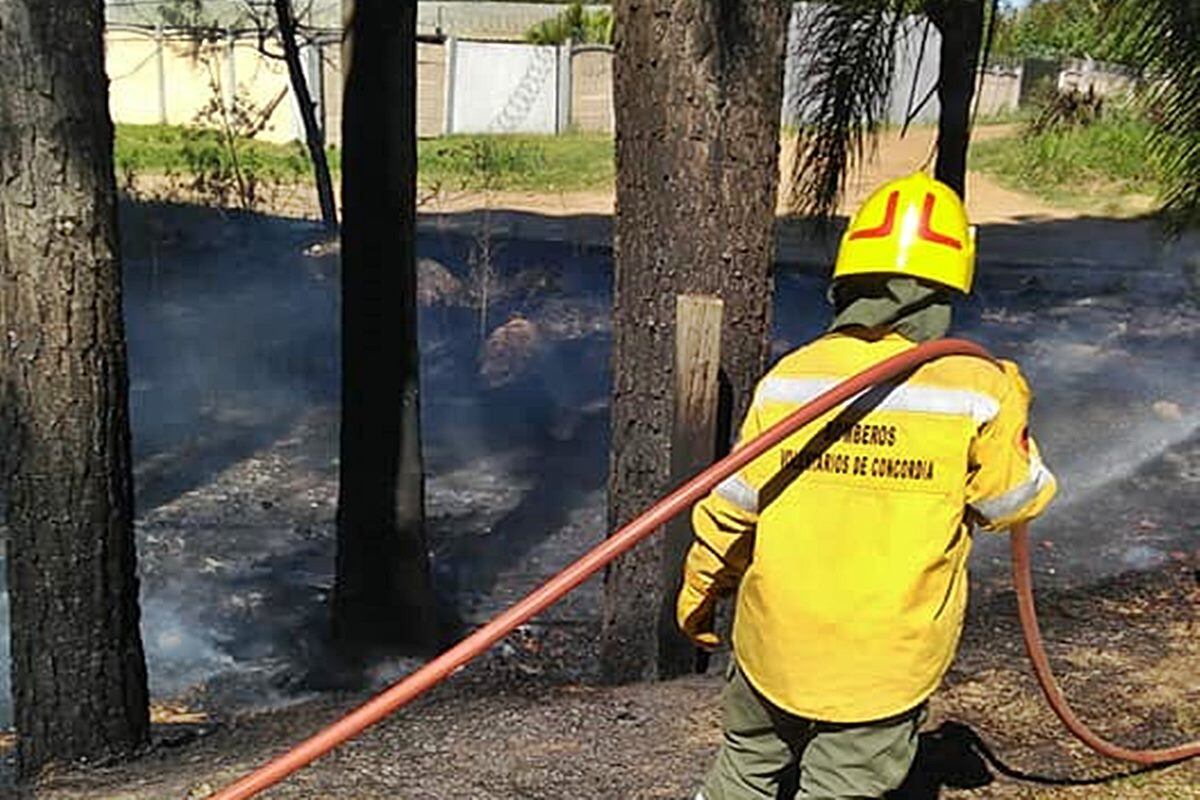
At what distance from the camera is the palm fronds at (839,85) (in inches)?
273

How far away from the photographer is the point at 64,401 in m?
4.40

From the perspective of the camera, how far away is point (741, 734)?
302 centimetres

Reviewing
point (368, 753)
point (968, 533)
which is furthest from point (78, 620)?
point (968, 533)

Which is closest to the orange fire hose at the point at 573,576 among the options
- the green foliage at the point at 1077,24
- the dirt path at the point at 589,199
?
the green foliage at the point at 1077,24

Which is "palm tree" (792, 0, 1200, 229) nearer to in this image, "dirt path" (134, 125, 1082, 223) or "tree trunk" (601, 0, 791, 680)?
"tree trunk" (601, 0, 791, 680)

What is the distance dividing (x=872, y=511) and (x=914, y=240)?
1.60ft

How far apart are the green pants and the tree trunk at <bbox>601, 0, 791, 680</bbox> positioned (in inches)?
57.3

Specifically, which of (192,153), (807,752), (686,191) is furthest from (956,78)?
(192,153)

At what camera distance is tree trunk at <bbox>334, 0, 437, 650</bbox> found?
6.46m

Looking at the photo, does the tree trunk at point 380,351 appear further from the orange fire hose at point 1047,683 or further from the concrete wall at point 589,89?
the concrete wall at point 589,89

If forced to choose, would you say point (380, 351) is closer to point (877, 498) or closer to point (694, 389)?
point (694, 389)

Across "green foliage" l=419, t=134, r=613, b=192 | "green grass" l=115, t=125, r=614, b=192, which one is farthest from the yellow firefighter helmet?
"green foliage" l=419, t=134, r=613, b=192

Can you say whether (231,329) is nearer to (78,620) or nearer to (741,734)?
(78,620)

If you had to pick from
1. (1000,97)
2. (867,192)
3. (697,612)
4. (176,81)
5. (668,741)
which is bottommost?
(668,741)
